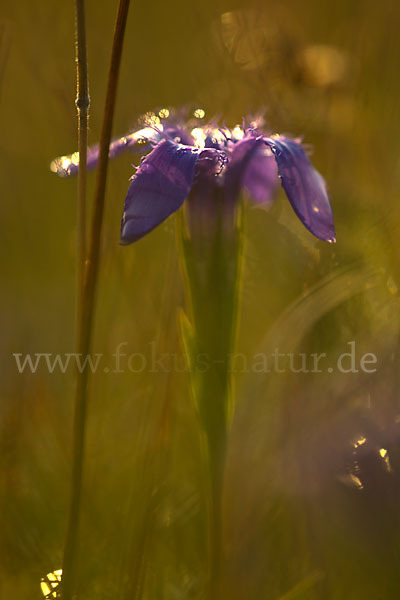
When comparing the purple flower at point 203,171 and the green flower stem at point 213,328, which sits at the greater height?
the purple flower at point 203,171

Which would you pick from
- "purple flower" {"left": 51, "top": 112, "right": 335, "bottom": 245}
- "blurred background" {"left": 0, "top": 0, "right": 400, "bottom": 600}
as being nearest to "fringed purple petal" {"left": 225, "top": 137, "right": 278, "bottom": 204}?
"purple flower" {"left": 51, "top": 112, "right": 335, "bottom": 245}

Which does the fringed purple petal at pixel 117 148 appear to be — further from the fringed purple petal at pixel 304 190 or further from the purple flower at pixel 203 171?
the fringed purple petal at pixel 304 190

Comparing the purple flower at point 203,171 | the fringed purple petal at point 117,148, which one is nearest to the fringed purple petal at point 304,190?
the purple flower at point 203,171

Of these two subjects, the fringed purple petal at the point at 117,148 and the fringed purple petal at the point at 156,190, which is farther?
the fringed purple petal at the point at 117,148

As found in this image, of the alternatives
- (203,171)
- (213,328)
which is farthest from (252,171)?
(213,328)

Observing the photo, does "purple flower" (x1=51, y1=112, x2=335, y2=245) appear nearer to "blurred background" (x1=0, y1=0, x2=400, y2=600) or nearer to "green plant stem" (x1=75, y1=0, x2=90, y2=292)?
"green plant stem" (x1=75, y1=0, x2=90, y2=292)

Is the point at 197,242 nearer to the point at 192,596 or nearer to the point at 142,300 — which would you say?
the point at 192,596

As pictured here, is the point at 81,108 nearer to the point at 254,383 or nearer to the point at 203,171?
the point at 203,171
